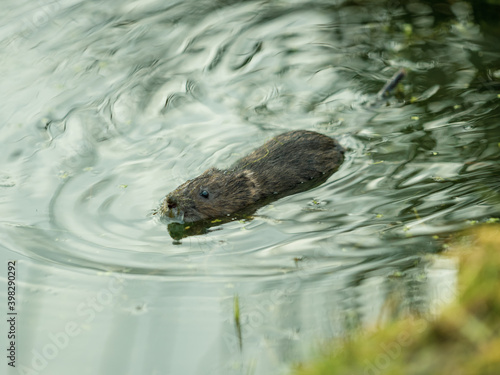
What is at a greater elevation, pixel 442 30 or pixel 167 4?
pixel 167 4

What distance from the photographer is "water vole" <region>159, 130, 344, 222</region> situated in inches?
243

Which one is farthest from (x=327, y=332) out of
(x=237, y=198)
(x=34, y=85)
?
(x=34, y=85)

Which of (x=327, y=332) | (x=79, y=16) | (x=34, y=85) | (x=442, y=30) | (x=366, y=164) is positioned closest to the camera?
(x=327, y=332)

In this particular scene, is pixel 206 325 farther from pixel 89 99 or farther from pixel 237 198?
pixel 89 99

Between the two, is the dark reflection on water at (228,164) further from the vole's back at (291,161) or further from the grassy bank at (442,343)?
the grassy bank at (442,343)

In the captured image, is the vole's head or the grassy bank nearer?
the grassy bank

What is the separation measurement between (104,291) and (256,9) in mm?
6396

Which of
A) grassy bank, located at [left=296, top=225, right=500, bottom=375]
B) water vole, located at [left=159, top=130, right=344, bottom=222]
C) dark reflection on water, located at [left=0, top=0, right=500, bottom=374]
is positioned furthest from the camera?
water vole, located at [left=159, top=130, right=344, bottom=222]

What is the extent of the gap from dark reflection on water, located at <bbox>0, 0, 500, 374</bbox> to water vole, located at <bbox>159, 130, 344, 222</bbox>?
185 millimetres

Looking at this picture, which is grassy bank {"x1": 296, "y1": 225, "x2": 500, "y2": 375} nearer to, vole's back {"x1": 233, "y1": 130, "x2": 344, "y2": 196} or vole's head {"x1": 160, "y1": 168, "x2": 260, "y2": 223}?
vole's head {"x1": 160, "y1": 168, "x2": 260, "y2": 223}

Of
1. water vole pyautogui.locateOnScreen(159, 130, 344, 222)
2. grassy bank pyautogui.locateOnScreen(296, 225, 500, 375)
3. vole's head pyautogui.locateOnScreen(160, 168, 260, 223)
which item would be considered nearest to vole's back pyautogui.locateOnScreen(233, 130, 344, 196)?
water vole pyautogui.locateOnScreen(159, 130, 344, 222)

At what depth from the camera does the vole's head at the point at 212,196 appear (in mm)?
6082

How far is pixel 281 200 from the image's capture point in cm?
653

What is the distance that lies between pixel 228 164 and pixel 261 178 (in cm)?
81
